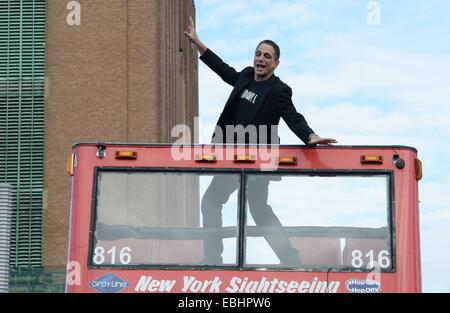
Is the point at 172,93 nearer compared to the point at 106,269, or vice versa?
the point at 106,269

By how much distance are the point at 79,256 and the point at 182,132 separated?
4139 cm

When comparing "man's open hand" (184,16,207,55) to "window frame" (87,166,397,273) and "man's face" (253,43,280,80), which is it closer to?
"man's face" (253,43,280,80)

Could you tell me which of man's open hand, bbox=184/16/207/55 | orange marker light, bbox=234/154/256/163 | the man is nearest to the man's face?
the man

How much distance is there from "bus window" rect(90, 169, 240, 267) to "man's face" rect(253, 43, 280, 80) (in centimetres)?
120

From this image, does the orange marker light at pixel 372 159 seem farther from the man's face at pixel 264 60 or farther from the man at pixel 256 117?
the man's face at pixel 264 60

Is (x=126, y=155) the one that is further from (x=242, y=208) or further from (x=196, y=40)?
(x=196, y=40)

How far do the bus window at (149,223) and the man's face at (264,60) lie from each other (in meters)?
1.20

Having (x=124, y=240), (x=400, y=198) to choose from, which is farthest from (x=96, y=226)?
(x=400, y=198)

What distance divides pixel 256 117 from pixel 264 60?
0.54 meters

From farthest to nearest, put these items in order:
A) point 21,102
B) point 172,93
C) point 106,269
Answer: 1. point 172,93
2. point 21,102
3. point 106,269

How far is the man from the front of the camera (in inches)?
347

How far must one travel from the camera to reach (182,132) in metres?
50.1

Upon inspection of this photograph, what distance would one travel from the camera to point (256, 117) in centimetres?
959

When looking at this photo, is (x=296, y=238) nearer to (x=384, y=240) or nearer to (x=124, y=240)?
(x=384, y=240)
